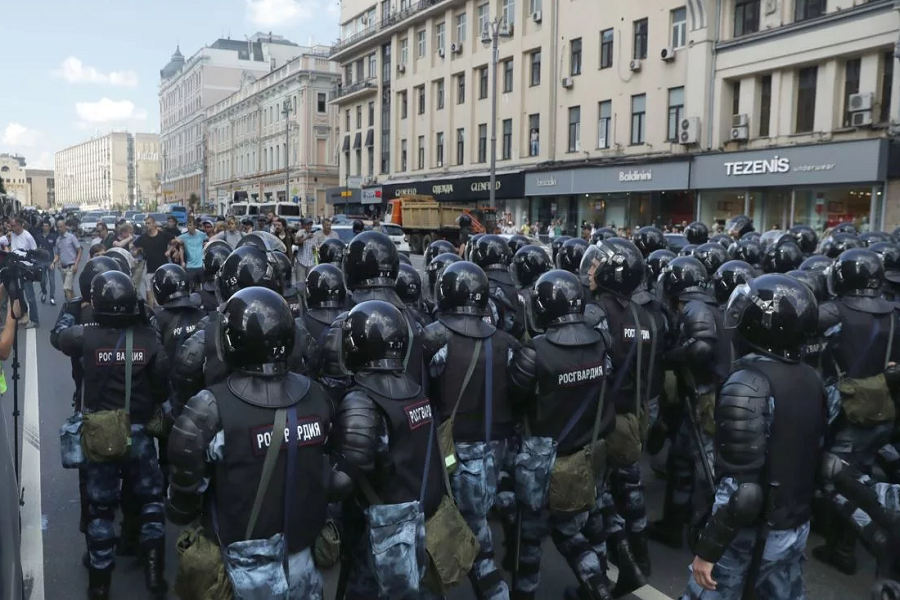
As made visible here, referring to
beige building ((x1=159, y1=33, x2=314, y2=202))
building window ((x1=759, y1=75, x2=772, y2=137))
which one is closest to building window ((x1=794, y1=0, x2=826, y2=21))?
building window ((x1=759, y1=75, x2=772, y2=137))

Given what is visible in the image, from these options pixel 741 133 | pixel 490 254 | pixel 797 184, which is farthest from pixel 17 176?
pixel 490 254

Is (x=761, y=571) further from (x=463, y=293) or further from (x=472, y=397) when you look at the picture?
(x=463, y=293)

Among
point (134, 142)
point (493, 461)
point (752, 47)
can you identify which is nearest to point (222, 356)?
point (493, 461)

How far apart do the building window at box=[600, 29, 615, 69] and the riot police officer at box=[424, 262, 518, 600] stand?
1101 inches

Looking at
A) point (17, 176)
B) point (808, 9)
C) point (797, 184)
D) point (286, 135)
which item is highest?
point (17, 176)

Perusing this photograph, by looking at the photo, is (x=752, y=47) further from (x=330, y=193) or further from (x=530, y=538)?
(x=330, y=193)

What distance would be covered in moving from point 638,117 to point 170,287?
84.9 feet

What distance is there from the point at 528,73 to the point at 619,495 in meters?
31.7

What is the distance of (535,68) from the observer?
34031mm

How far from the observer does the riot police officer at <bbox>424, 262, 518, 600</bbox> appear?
155 inches

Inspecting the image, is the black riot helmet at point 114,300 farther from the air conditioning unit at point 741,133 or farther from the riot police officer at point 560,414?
the air conditioning unit at point 741,133

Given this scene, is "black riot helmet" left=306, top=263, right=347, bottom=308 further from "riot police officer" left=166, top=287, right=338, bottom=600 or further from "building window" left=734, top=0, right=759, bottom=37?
"building window" left=734, top=0, right=759, bottom=37

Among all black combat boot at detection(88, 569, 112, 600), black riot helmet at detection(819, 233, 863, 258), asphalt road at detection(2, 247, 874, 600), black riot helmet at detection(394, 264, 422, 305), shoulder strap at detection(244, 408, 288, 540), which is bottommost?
asphalt road at detection(2, 247, 874, 600)

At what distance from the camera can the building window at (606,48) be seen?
97.1 feet
